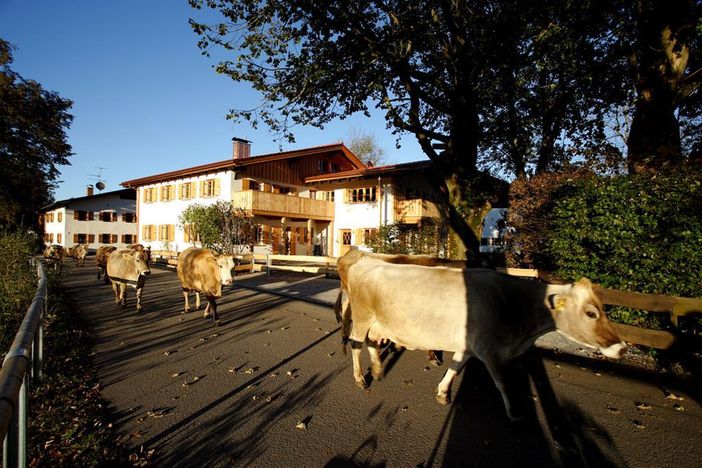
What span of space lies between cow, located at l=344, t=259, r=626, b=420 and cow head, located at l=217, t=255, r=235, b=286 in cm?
466

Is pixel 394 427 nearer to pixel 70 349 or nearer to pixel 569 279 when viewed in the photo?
pixel 569 279

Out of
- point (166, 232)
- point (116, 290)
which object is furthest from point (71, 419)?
point (166, 232)

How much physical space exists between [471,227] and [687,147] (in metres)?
17.8

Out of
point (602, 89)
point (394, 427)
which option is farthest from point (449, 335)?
point (602, 89)

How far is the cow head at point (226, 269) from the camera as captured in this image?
26.5 feet

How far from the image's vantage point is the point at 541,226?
846 centimetres

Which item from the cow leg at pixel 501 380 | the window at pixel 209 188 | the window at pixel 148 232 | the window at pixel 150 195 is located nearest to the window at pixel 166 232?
the window at pixel 148 232

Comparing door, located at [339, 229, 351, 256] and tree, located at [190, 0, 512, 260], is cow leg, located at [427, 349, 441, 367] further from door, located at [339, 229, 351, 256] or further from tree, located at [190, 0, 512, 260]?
door, located at [339, 229, 351, 256]

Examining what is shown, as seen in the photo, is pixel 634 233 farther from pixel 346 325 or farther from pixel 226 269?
pixel 226 269

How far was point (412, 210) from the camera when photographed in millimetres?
22625

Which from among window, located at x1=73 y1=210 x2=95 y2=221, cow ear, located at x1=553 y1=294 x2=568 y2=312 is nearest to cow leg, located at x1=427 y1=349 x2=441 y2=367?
cow ear, located at x1=553 y1=294 x2=568 y2=312

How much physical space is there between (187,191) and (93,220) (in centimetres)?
2052

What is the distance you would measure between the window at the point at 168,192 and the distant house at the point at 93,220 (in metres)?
14.9

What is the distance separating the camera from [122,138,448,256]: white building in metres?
22.9
